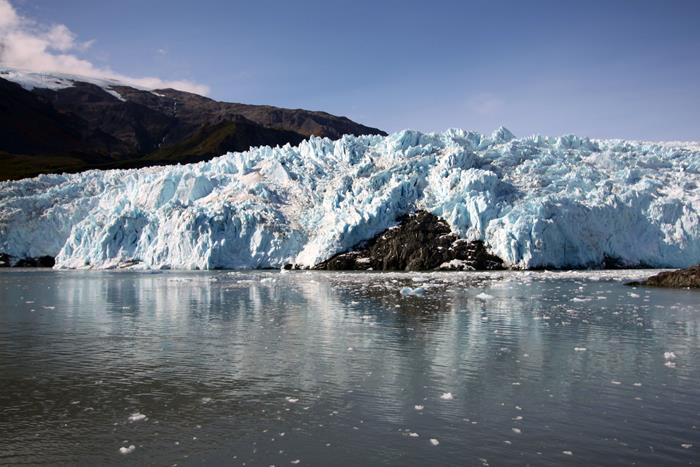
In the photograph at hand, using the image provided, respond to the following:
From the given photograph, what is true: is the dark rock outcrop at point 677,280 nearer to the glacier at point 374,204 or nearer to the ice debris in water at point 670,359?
the glacier at point 374,204

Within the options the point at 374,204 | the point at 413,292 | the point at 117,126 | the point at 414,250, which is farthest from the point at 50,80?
the point at 413,292

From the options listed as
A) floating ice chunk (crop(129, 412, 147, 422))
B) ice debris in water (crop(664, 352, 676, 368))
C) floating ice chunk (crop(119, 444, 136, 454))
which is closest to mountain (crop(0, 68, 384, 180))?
floating ice chunk (crop(129, 412, 147, 422))

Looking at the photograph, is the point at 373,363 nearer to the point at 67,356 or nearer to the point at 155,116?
the point at 67,356

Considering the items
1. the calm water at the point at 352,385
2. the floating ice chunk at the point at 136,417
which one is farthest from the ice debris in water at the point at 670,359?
the floating ice chunk at the point at 136,417

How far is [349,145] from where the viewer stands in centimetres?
4538

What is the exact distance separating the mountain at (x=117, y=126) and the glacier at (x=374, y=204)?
3811cm

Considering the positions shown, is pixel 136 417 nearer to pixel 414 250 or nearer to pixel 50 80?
pixel 414 250

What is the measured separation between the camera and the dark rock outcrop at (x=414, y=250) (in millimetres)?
37594

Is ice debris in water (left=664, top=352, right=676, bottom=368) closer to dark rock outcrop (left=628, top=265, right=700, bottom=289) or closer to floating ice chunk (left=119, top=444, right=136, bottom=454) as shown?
Answer: floating ice chunk (left=119, top=444, right=136, bottom=454)

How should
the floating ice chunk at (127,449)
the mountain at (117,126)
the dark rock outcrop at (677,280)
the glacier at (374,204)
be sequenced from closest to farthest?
the floating ice chunk at (127,449) < the dark rock outcrop at (677,280) < the glacier at (374,204) < the mountain at (117,126)

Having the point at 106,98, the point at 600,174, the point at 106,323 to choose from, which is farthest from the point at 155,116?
the point at 106,323

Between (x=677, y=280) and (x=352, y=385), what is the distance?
74.8ft

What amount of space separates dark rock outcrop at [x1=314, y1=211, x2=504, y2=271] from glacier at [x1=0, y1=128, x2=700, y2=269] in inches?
25.6

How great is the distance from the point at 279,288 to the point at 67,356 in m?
14.5
